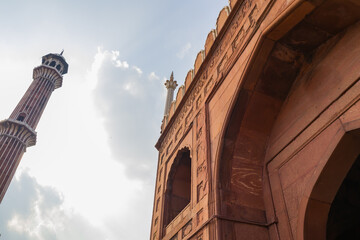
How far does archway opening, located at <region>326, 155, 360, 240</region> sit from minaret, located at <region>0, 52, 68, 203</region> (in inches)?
1051

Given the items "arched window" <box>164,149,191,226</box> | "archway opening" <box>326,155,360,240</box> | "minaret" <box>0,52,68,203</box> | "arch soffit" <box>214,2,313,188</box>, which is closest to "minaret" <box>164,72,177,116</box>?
"arched window" <box>164,149,191,226</box>

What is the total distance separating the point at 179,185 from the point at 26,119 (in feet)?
81.4

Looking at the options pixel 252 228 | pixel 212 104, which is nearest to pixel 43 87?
pixel 212 104

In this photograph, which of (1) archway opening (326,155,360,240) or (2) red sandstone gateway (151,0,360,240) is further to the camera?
(1) archway opening (326,155,360,240)

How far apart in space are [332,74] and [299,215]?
1.87 metres

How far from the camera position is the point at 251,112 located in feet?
14.5

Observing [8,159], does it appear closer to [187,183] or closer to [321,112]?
[187,183]

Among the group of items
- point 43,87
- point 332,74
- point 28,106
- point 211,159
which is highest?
point 43,87

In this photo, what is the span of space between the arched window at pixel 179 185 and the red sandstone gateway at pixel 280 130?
1.01 m

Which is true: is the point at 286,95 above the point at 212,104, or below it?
below

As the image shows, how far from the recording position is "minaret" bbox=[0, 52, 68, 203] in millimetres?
24125

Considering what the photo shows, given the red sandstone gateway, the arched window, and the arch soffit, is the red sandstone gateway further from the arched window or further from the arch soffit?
the arched window

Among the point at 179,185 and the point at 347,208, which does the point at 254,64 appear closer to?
the point at 347,208

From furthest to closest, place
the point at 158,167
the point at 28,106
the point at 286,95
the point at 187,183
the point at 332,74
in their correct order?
the point at 28,106, the point at 158,167, the point at 187,183, the point at 286,95, the point at 332,74
